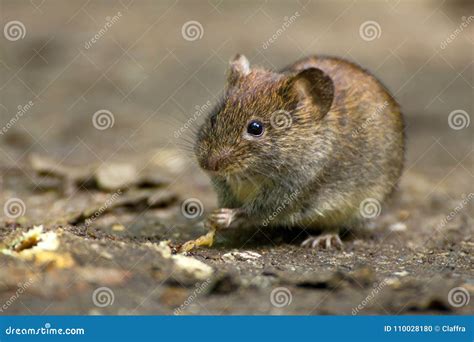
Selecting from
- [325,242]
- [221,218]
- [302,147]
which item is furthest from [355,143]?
[221,218]

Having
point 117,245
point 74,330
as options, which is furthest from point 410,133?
point 74,330

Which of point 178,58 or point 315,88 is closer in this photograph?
point 315,88

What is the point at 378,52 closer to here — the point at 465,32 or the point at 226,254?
the point at 465,32

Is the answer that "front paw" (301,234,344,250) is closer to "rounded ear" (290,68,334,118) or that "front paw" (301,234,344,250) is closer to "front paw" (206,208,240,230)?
"front paw" (206,208,240,230)

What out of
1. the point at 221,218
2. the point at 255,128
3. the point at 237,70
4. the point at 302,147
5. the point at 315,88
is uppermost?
the point at 315,88

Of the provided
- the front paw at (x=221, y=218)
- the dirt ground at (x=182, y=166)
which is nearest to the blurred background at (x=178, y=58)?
the dirt ground at (x=182, y=166)

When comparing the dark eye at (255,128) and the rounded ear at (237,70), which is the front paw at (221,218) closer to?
the dark eye at (255,128)

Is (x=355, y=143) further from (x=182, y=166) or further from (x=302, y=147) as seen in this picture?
(x=182, y=166)

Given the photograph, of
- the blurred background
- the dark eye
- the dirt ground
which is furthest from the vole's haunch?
the blurred background
